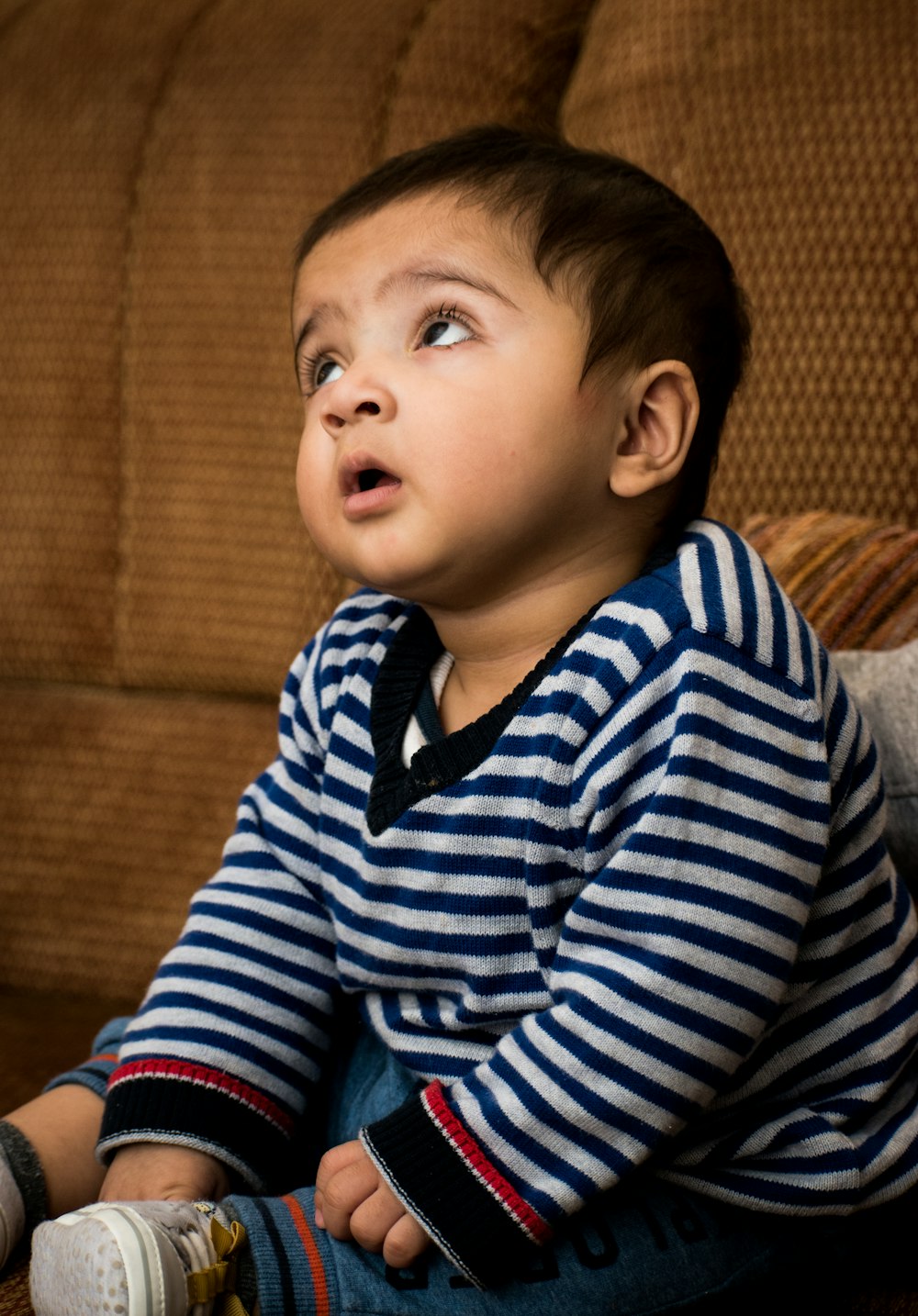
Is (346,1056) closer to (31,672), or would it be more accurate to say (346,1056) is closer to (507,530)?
(507,530)

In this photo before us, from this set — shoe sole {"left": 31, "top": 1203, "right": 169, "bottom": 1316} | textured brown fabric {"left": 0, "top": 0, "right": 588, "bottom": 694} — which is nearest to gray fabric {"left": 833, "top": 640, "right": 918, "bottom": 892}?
shoe sole {"left": 31, "top": 1203, "right": 169, "bottom": 1316}

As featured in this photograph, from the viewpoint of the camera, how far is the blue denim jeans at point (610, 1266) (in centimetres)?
68

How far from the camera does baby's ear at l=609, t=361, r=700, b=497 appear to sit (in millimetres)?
811

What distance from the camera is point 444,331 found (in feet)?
2.58

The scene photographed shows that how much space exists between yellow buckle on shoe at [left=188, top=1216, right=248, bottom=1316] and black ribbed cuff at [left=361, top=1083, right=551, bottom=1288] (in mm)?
80

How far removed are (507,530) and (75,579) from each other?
31.6 inches

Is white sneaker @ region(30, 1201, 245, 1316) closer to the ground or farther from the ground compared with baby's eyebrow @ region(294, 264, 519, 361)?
closer to the ground

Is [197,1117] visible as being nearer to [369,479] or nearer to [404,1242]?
[404,1242]

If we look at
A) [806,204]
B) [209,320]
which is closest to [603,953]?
[806,204]

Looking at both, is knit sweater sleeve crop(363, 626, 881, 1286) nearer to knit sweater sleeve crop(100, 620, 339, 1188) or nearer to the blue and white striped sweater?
the blue and white striped sweater

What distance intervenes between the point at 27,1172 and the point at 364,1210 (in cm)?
24

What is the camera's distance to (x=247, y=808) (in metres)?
0.98

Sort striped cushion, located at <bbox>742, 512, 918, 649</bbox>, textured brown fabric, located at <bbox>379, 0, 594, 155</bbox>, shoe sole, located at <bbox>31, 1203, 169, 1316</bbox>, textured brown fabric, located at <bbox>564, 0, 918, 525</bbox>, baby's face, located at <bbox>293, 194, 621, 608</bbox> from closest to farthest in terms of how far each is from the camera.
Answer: shoe sole, located at <bbox>31, 1203, 169, 1316</bbox> → baby's face, located at <bbox>293, 194, 621, 608</bbox> → striped cushion, located at <bbox>742, 512, 918, 649</bbox> → textured brown fabric, located at <bbox>564, 0, 918, 525</bbox> → textured brown fabric, located at <bbox>379, 0, 594, 155</bbox>

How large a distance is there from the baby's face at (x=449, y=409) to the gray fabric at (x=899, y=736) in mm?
228
